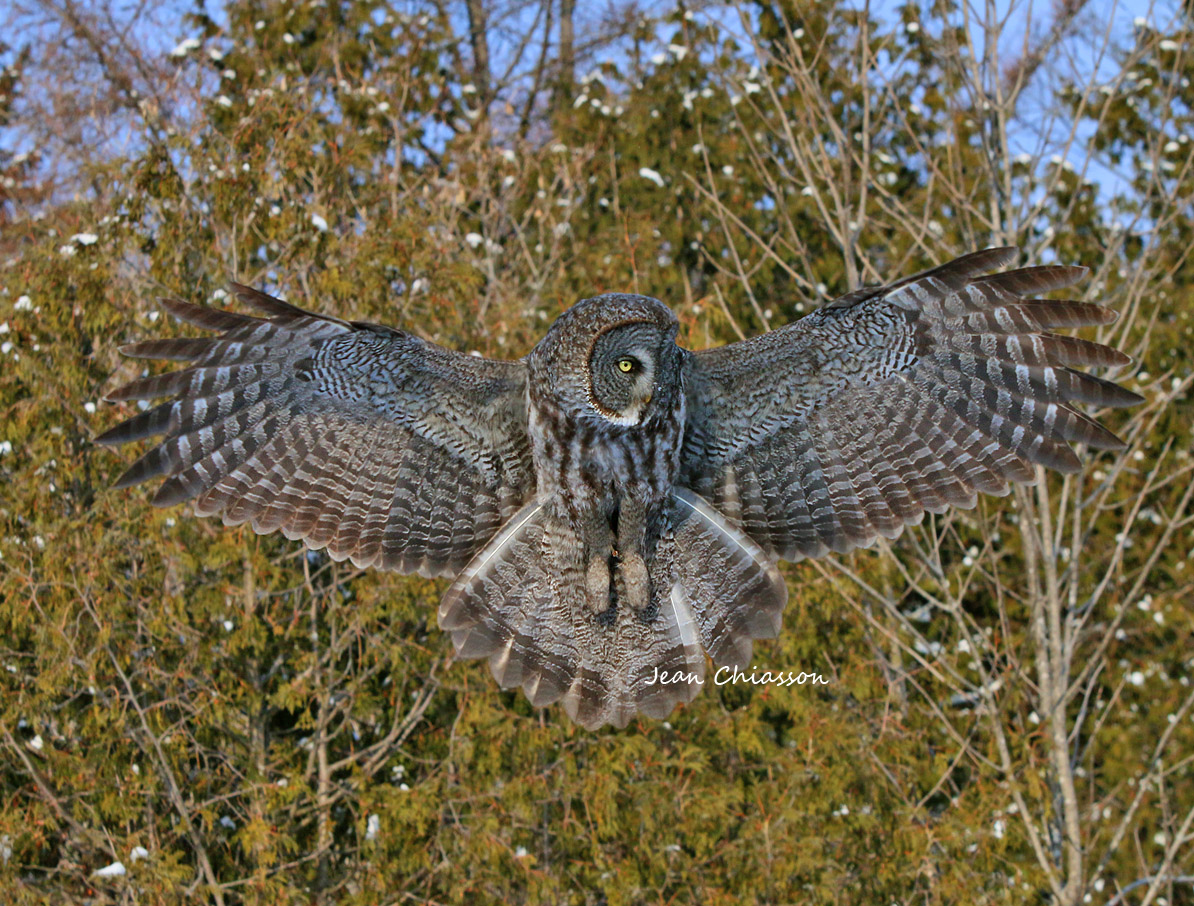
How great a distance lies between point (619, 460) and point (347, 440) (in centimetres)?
104

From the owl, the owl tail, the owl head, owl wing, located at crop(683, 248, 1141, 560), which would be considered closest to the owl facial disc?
the owl head

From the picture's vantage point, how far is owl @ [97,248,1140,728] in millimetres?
4457

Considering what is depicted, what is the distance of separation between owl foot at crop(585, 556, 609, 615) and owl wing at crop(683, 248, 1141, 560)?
20.1 inches

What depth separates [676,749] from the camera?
7559 millimetres

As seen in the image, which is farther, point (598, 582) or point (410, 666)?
point (410, 666)

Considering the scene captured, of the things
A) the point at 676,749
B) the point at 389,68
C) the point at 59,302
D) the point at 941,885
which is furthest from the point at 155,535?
the point at 389,68

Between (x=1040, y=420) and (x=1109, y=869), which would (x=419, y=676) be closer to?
(x=1040, y=420)

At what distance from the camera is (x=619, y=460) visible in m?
4.42

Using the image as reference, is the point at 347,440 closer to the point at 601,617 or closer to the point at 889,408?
the point at 601,617

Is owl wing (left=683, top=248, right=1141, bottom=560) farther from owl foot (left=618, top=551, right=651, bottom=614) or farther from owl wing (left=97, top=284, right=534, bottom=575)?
owl wing (left=97, top=284, right=534, bottom=575)

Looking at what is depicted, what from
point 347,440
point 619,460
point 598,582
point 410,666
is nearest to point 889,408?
point 619,460

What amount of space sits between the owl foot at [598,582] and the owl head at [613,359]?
1.93 feet

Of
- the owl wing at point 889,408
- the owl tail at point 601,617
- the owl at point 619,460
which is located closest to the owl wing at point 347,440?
the owl at point 619,460

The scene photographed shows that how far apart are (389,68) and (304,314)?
21.7 feet
